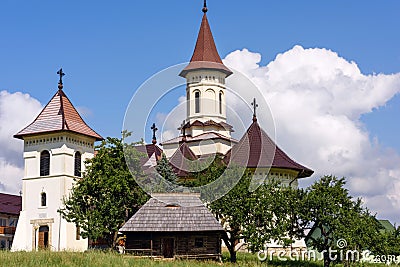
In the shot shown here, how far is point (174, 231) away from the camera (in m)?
38.3

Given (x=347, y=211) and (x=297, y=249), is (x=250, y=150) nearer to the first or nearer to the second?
(x=297, y=249)

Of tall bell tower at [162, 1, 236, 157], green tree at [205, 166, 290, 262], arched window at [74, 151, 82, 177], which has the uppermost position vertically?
tall bell tower at [162, 1, 236, 157]

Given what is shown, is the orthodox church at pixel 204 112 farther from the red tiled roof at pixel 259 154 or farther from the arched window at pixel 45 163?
the arched window at pixel 45 163

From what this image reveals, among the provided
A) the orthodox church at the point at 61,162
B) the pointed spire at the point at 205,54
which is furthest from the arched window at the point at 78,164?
the pointed spire at the point at 205,54

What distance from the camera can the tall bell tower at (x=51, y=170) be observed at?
167ft

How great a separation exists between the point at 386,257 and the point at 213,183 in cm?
1135

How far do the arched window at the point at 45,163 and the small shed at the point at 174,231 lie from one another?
15365 millimetres

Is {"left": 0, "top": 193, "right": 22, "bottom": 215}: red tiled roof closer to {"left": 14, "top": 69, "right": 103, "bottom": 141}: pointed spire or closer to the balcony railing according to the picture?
the balcony railing

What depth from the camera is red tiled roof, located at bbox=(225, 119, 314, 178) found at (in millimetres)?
50312

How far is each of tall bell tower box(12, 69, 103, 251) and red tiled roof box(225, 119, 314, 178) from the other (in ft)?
38.6

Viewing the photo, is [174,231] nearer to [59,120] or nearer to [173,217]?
[173,217]

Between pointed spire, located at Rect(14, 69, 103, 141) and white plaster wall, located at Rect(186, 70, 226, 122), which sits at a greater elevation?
white plaster wall, located at Rect(186, 70, 226, 122)

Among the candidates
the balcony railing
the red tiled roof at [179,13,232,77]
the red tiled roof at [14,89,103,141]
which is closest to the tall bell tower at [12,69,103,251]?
the red tiled roof at [14,89,103,141]

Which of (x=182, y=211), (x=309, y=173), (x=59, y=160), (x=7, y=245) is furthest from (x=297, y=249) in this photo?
(x=7, y=245)
